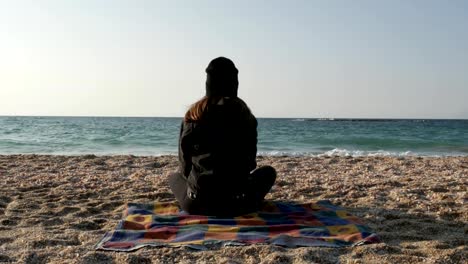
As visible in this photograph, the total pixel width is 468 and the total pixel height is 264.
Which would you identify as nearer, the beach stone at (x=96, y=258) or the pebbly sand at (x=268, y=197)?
the beach stone at (x=96, y=258)

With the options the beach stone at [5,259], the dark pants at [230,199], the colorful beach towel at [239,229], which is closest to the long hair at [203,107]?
the dark pants at [230,199]

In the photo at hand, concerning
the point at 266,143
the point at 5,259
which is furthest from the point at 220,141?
the point at 266,143

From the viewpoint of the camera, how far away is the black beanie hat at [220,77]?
4.45 m

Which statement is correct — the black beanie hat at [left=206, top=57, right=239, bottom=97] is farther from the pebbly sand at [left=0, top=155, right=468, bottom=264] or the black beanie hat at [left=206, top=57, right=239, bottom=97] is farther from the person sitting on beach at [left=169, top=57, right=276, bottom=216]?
the pebbly sand at [left=0, top=155, right=468, bottom=264]

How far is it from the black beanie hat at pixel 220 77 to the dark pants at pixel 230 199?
1.04 m

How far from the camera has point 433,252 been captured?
364cm

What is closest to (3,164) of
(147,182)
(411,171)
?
(147,182)

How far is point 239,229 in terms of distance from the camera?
4.29m

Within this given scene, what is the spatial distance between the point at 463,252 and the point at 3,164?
31.4ft

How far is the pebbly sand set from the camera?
359 cm

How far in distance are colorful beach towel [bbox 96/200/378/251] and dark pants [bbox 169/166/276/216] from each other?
86 millimetres

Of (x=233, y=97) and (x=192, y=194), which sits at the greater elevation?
(x=233, y=97)

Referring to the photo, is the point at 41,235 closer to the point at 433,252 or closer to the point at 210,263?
the point at 210,263

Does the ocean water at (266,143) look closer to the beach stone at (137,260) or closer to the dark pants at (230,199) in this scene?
the dark pants at (230,199)
